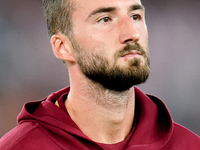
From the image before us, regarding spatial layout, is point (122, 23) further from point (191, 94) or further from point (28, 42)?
point (191, 94)

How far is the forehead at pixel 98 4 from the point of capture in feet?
4.79

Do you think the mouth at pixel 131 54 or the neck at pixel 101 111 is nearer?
the mouth at pixel 131 54

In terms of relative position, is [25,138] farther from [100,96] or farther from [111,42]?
[111,42]

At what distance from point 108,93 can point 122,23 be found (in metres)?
0.32

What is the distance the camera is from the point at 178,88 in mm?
3549

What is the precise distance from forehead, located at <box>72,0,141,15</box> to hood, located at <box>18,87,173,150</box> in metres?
0.45

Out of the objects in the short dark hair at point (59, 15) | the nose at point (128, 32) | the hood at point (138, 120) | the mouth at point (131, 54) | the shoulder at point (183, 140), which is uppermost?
the short dark hair at point (59, 15)

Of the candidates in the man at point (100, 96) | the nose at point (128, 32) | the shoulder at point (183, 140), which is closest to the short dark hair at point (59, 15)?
the man at point (100, 96)

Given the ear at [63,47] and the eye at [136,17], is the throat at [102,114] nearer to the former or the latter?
the ear at [63,47]

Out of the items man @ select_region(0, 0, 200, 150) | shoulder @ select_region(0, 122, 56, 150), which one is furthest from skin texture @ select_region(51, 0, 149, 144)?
shoulder @ select_region(0, 122, 56, 150)

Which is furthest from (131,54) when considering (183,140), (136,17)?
(183,140)

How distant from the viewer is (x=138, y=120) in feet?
5.39

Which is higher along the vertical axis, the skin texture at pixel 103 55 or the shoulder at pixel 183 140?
the skin texture at pixel 103 55

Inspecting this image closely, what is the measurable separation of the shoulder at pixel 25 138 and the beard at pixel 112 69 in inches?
12.9
